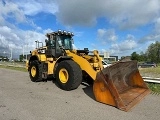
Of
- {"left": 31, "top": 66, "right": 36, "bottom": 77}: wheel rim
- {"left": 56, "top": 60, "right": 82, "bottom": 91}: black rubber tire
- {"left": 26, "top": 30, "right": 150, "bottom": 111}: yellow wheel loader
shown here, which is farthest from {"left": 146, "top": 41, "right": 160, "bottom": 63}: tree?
{"left": 56, "top": 60, "right": 82, "bottom": 91}: black rubber tire

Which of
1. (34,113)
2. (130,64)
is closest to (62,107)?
(34,113)

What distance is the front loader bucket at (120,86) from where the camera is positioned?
6752 millimetres

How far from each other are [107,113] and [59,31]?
6.31m

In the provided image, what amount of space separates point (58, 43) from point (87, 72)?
9.92 feet

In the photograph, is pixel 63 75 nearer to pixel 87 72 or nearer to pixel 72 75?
pixel 72 75

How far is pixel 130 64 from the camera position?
890cm

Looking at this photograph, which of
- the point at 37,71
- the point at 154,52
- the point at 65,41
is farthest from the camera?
the point at 154,52

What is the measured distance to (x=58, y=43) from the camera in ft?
37.4

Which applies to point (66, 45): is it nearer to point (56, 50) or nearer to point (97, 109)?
point (56, 50)

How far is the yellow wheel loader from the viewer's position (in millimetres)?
7051

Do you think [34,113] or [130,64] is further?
[130,64]

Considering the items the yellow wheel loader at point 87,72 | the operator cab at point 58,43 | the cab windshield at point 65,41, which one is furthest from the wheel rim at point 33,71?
the cab windshield at point 65,41

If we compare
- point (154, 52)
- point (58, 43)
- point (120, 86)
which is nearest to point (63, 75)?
point (58, 43)

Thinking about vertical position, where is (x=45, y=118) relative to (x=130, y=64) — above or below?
below
